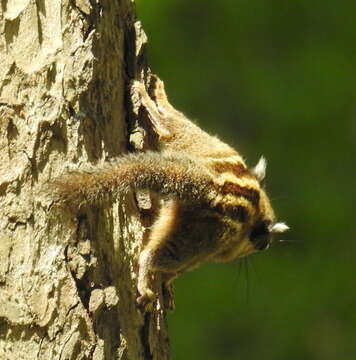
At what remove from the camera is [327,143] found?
898 centimetres

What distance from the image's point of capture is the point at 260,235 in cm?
450

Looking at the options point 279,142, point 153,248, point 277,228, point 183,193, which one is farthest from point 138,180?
point 279,142

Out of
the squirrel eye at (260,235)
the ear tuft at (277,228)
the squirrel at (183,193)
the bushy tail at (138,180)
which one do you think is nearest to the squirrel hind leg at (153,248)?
the squirrel at (183,193)

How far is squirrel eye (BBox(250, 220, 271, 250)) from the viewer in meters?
4.46

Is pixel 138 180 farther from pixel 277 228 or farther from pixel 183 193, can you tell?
pixel 277 228

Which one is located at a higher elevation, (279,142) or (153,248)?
(279,142)

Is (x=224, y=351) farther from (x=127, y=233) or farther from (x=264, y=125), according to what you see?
(x=127, y=233)

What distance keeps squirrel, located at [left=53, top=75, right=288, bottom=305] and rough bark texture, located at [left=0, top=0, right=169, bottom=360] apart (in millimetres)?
107

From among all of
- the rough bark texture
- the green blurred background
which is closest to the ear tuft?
the rough bark texture

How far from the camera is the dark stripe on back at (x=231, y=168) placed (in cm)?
421

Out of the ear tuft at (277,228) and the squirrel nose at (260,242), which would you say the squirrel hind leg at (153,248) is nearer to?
the squirrel nose at (260,242)

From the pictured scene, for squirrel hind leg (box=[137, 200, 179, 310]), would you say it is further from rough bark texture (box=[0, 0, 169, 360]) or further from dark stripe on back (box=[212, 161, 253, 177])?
dark stripe on back (box=[212, 161, 253, 177])

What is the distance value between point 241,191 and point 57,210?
27.9 inches

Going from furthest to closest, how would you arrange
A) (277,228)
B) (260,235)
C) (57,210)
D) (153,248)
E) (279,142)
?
(279,142)
(277,228)
(260,235)
(153,248)
(57,210)
